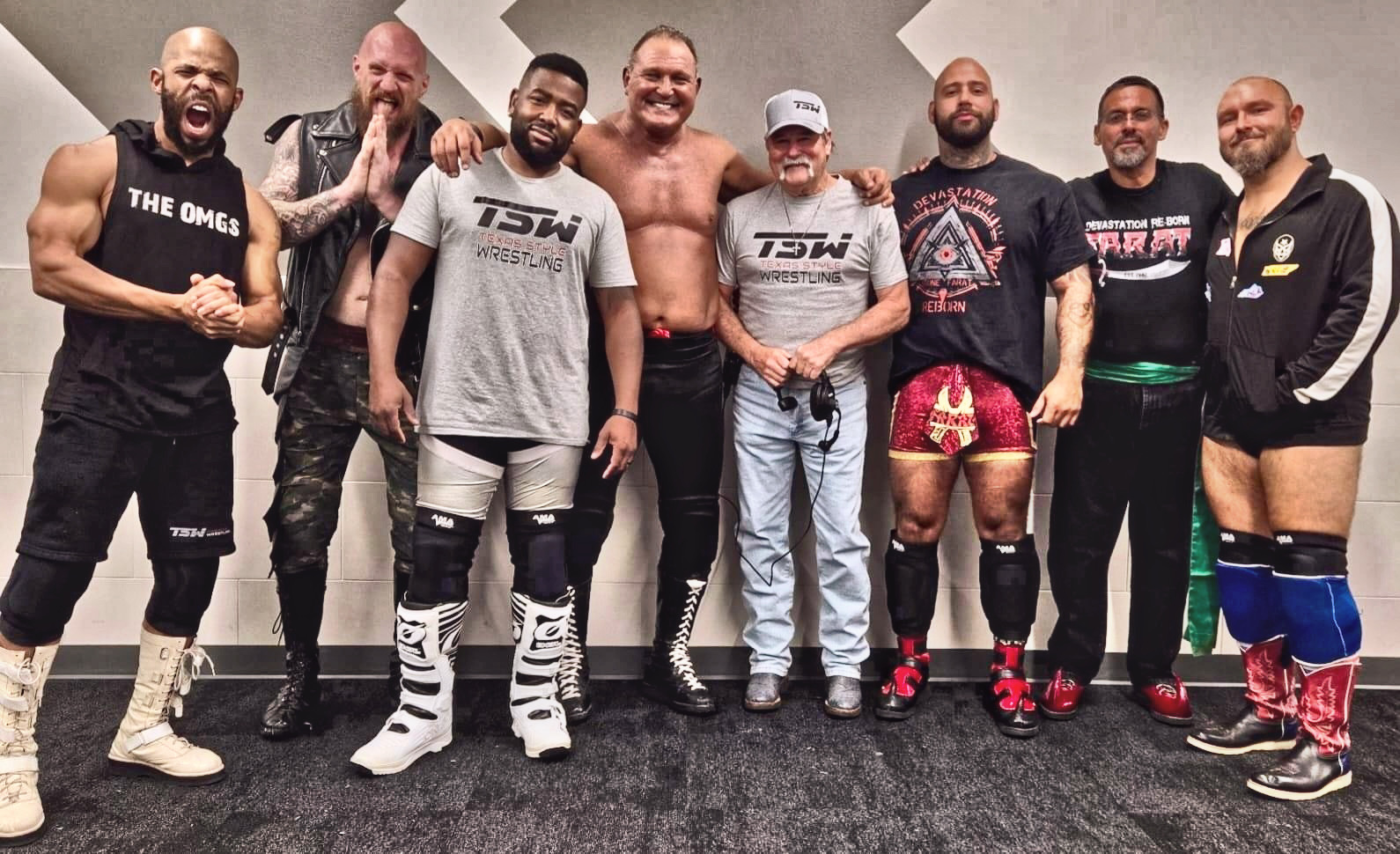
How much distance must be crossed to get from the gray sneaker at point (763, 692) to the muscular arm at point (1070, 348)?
111cm

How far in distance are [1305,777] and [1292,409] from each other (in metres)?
0.93

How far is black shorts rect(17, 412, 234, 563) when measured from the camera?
1861 millimetres

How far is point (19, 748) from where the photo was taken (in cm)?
186

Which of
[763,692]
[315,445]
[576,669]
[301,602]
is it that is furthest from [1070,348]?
[301,602]

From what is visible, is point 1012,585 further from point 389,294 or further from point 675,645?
point 389,294

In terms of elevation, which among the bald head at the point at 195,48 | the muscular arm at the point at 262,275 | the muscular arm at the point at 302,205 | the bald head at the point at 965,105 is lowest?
the muscular arm at the point at 262,275

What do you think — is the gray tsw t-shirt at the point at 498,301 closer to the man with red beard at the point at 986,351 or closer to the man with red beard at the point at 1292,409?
the man with red beard at the point at 986,351

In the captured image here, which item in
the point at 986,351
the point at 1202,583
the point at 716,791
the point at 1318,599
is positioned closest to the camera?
the point at 716,791

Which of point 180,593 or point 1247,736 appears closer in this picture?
point 180,593

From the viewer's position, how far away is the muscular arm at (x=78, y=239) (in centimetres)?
185

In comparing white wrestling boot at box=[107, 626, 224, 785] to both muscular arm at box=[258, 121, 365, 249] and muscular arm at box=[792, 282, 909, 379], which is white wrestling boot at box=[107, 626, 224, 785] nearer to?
muscular arm at box=[258, 121, 365, 249]

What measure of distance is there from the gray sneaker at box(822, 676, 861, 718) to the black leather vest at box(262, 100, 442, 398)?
Answer: 154cm

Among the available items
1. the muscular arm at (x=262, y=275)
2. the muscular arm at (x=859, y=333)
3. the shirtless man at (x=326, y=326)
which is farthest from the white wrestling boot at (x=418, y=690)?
the muscular arm at (x=859, y=333)

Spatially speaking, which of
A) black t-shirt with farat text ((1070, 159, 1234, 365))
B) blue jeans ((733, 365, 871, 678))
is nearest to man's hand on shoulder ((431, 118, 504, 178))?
blue jeans ((733, 365, 871, 678))
